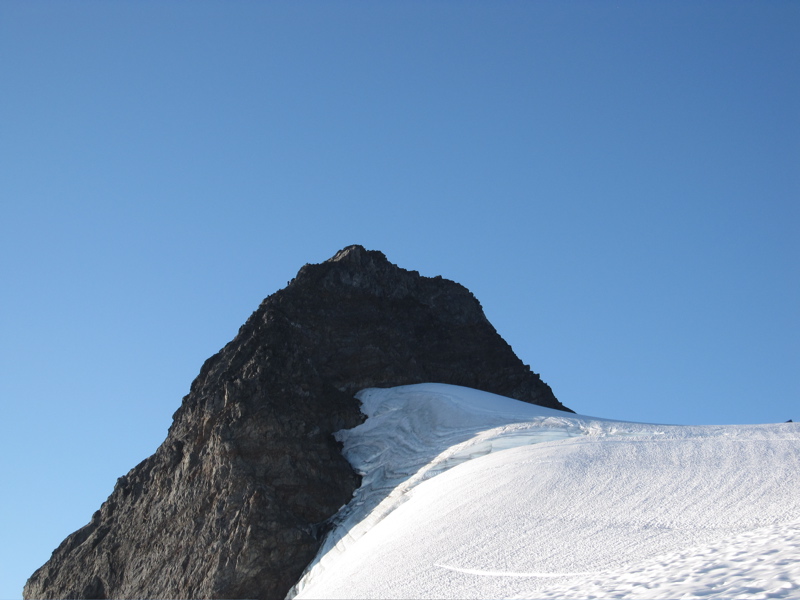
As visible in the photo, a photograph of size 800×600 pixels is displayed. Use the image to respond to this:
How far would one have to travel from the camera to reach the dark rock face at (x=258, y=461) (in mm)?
27219

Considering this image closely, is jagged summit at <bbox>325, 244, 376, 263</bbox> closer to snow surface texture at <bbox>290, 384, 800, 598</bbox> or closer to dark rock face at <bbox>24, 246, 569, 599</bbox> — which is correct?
dark rock face at <bbox>24, 246, 569, 599</bbox>

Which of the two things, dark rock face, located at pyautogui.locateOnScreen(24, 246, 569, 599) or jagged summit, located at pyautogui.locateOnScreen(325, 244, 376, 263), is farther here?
jagged summit, located at pyautogui.locateOnScreen(325, 244, 376, 263)

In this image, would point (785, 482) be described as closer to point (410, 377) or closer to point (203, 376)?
point (410, 377)

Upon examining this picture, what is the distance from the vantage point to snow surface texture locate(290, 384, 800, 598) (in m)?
16.0

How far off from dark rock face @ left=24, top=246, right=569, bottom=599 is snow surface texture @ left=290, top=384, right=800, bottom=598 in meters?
1.50

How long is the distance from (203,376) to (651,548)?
20790 mm

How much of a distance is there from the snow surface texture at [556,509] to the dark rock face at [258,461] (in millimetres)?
1496

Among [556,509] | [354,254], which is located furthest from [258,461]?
[354,254]

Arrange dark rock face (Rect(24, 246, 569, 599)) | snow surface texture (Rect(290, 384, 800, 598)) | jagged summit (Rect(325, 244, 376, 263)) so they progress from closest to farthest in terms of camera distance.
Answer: snow surface texture (Rect(290, 384, 800, 598)), dark rock face (Rect(24, 246, 569, 599)), jagged summit (Rect(325, 244, 376, 263))

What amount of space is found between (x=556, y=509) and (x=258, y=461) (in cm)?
1096

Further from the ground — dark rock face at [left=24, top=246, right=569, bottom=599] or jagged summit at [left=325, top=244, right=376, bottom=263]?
jagged summit at [left=325, top=244, right=376, bottom=263]

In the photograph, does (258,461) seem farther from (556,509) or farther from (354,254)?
(354,254)

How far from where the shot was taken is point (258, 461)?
29.6 metres

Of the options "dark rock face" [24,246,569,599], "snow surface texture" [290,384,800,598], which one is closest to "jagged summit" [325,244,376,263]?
"dark rock face" [24,246,569,599]
